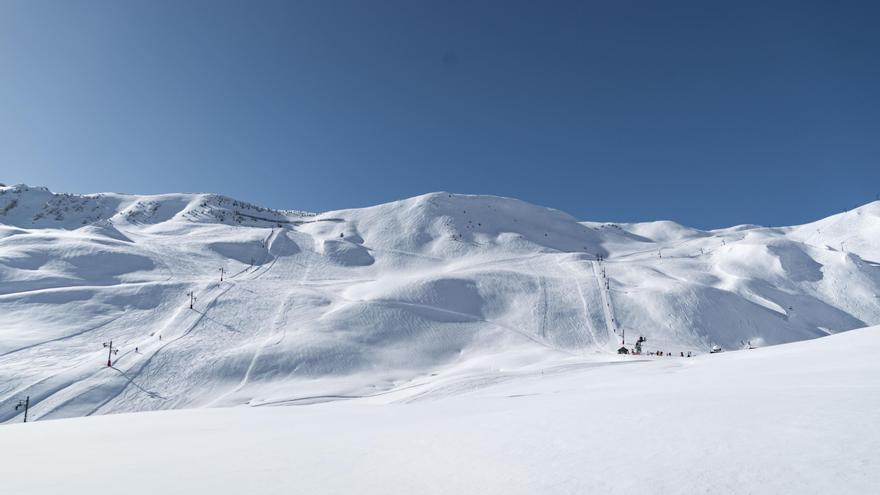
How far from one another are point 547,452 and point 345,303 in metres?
62.1

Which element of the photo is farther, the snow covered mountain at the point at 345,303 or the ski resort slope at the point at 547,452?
the snow covered mountain at the point at 345,303

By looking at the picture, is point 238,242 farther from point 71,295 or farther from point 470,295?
point 470,295

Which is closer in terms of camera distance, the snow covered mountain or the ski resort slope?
the ski resort slope

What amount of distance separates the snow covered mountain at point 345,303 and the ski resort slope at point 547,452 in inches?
976

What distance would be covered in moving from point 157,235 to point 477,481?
11887cm

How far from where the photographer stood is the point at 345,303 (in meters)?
66.1

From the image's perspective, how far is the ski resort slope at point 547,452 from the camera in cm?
449

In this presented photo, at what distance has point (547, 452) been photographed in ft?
19.1

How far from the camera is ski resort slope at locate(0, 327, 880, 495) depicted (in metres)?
4.49

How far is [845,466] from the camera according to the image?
4.23m

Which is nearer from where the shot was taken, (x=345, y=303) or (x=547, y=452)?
(x=547, y=452)

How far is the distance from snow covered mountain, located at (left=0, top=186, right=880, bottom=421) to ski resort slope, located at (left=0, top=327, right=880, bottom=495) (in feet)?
81.3

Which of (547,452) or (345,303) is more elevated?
(345,303)

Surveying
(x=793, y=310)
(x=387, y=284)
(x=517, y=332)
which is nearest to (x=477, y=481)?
(x=517, y=332)
